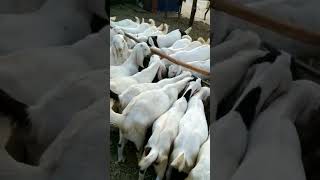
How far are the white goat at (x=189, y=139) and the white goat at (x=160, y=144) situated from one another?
0.05ft

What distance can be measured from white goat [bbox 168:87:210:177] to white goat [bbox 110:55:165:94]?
0.79 ft

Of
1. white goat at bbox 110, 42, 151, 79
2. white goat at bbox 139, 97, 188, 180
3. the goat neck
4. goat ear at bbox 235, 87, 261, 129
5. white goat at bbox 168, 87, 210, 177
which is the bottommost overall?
white goat at bbox 110, 42, 151, 79

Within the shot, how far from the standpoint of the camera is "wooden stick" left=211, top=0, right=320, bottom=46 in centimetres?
36

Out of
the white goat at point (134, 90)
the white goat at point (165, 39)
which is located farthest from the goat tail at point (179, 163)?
the white goat at point (165, 39)

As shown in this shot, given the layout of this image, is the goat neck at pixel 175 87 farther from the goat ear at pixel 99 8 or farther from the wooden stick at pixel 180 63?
the goat ear at pixel 99 8

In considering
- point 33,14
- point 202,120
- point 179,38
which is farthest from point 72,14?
point 179,38

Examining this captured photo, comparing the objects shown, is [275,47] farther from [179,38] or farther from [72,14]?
[179,38]

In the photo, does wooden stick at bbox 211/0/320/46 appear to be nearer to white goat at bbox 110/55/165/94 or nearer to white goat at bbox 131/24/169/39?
white goat at bbox 110/55/165/94

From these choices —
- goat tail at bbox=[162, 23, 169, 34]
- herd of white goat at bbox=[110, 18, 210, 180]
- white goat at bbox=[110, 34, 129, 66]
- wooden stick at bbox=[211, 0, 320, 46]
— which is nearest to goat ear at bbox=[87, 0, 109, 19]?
wooden stick at bbox=[211, 0, 320, 46]

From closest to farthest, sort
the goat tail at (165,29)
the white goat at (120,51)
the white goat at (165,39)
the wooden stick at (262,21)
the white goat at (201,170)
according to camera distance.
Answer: the wooden stick at (262,21) < the white goat at (201,170) < the white goat at (120,51) < the white goat at (165,39) < the goat tail at (165,29)

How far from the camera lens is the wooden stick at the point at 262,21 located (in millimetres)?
356

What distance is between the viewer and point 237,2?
37 cm

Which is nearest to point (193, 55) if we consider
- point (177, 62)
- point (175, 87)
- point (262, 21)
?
point (177, 62)

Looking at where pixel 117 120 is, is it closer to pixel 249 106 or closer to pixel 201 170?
pixel 201 170
